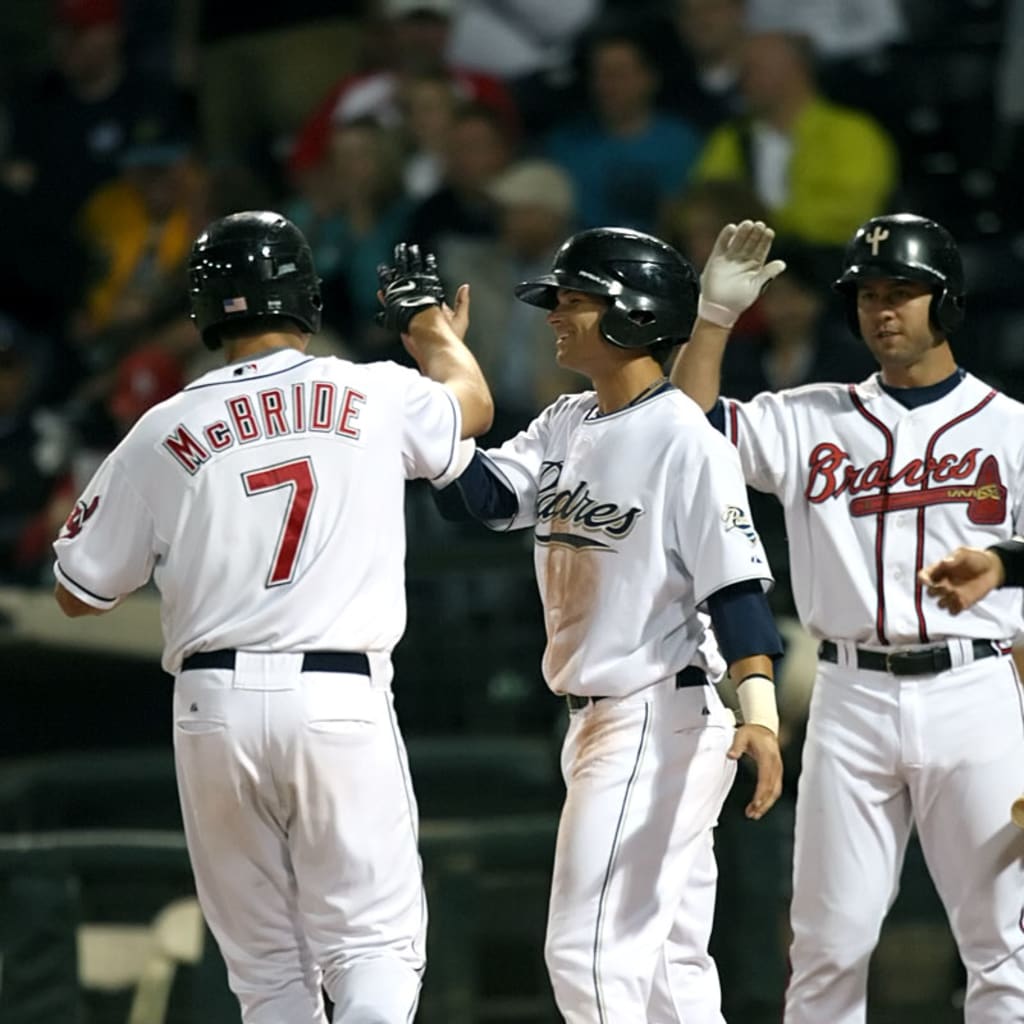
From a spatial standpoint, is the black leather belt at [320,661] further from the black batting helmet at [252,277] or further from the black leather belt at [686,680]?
the black batting helmet at [252,277]

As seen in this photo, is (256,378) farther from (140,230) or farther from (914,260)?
(140,230)

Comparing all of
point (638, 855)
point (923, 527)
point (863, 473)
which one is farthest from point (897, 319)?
point (638, 855)

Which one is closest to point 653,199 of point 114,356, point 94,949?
point 114,356

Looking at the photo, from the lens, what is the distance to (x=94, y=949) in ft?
18.9

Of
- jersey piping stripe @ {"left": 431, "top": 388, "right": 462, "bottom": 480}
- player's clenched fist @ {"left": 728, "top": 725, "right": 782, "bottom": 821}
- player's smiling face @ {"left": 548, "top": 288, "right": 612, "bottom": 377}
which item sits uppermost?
player's smiling face @ {"left": 548, "top": 288, "right": 612, "bottom": 377}

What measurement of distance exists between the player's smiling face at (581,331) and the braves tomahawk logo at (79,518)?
0.92m

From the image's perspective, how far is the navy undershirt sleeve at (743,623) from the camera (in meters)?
3.60

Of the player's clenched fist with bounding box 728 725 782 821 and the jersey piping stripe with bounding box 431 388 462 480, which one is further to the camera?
the jersey piping stripe with bounding box 431 388 462 480

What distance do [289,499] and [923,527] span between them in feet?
4.23

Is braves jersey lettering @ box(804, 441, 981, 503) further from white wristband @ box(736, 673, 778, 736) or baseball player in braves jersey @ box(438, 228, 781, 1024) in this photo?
white wristband @ box(736, 673, 778, 736)

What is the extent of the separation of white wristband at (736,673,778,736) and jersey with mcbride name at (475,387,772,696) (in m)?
0.18

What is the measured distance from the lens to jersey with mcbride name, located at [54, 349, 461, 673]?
3.61m

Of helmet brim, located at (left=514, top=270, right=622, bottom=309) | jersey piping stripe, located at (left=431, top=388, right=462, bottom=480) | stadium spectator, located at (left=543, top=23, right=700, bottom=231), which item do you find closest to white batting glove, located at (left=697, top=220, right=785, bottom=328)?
helmet brim, located at (left=514, top=270, right=622, bottom=309)

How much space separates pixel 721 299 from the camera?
4.13 metres
